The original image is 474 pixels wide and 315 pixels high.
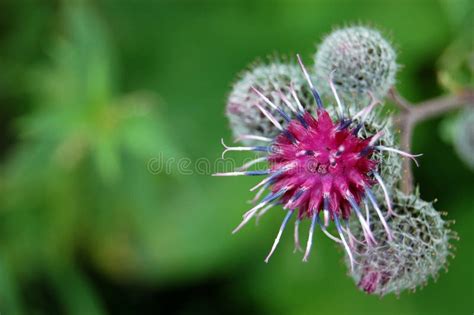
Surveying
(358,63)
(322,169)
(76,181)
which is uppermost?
(76,181)

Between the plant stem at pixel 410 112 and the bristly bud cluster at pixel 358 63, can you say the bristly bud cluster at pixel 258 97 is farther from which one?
the plant stem at pixel 410 112

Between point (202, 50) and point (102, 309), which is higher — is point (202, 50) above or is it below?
above

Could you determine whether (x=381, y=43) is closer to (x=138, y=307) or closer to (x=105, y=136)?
(x=105, y=136)

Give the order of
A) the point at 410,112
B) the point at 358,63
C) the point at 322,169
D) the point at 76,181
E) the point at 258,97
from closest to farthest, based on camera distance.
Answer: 1. the point at 322,169
2. the point at 358,63
3. the point at 258,97
4. the point at 410,112
5. the point at 76,181

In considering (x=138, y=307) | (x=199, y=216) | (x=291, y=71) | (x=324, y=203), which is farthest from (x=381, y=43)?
(x=138, y=307)

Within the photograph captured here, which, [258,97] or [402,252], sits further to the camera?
[258,97]

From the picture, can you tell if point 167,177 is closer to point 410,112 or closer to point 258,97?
point 258,97

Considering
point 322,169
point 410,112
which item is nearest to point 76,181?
point 410,112
